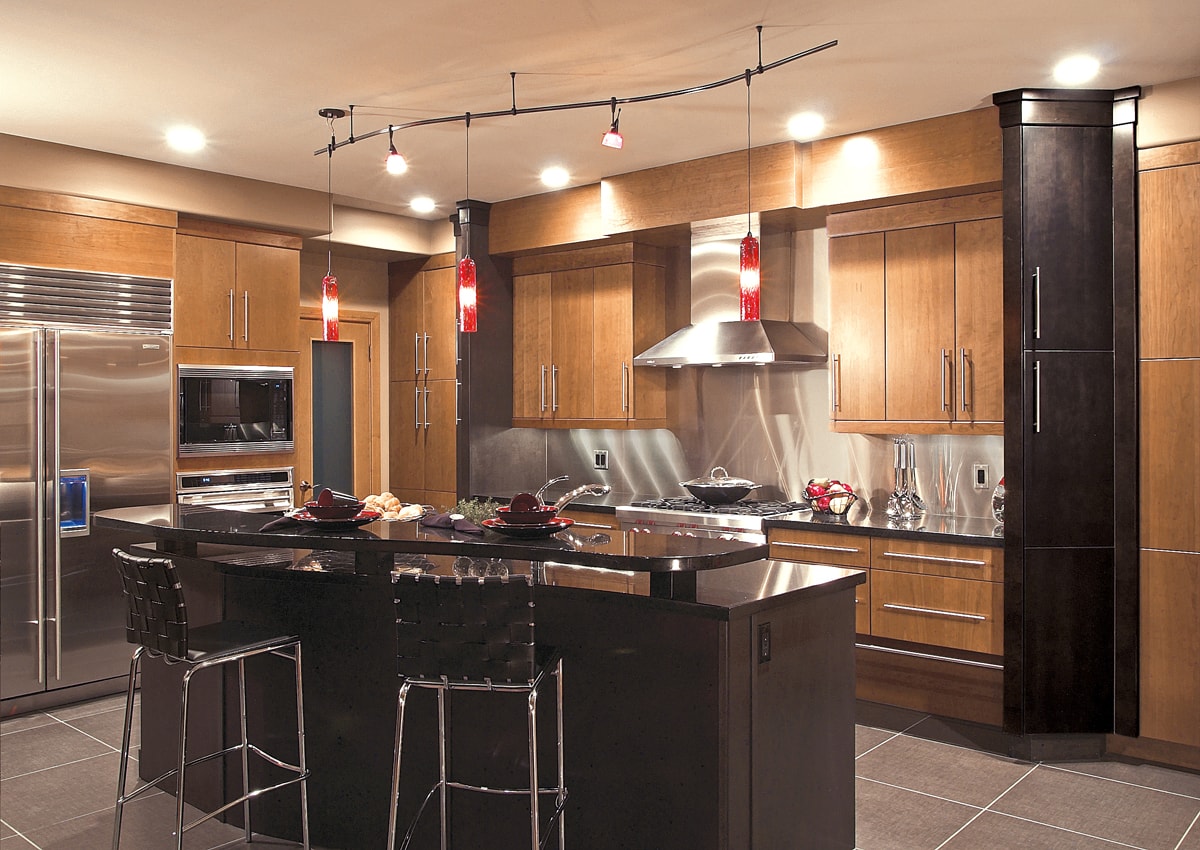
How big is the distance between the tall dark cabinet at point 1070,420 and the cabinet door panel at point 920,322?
0.53 meters

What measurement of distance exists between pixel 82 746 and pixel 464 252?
347 cm

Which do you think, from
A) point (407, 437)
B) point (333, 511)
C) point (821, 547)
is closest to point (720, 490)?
point (821, 547)

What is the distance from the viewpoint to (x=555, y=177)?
5605mm

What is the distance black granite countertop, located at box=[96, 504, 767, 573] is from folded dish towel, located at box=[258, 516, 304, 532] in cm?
1

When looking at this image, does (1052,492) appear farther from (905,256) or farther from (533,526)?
(533,526)

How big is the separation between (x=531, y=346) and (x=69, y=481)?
2.77 m

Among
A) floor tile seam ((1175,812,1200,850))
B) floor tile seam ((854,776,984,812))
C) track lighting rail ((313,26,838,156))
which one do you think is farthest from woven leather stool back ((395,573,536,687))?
floor tile seam ((1175,812,1200,850))

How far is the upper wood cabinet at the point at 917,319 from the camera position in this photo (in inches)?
178

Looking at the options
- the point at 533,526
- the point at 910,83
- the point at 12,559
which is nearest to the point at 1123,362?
the point at 910,83

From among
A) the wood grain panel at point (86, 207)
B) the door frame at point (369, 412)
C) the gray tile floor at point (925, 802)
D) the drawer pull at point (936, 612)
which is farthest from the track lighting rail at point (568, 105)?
the gray tile floor at point (925, 802)

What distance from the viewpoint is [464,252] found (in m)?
6.26

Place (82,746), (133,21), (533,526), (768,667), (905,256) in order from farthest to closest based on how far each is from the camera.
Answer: (905,256), (82,746), (133,21), (533,526), (768,667)

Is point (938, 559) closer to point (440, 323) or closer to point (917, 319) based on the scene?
point (917, 319)

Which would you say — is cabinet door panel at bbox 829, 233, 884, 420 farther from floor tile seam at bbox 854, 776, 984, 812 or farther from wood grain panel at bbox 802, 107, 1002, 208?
floor tile seam at bbox 854, 776, 984, 812
